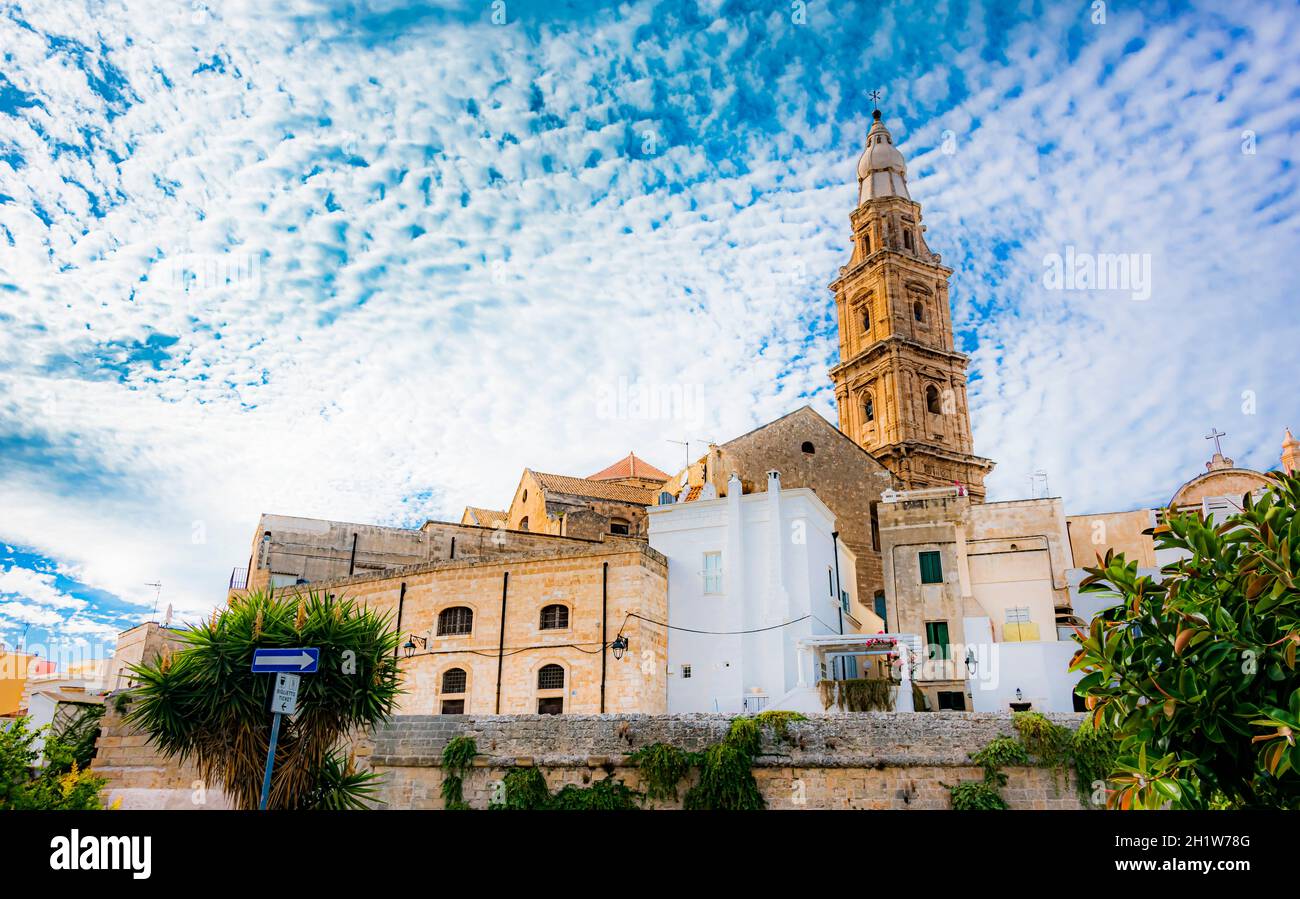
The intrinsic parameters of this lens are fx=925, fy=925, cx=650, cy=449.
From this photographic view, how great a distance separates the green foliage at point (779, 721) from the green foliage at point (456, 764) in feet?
18.1

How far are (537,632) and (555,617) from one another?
706mm

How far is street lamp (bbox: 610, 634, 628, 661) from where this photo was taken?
1069 inches

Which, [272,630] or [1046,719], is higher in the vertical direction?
[272,630]

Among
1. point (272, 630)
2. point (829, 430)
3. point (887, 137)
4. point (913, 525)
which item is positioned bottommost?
point (272, 630)

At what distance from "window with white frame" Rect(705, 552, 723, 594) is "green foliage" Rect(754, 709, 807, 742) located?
12025mm

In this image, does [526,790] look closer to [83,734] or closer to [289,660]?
[289,660]

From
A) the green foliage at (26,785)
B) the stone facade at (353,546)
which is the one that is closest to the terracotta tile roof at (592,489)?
the stone facade at (353,546)

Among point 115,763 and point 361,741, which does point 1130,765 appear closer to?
point 361,741

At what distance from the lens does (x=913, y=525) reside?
102 feet

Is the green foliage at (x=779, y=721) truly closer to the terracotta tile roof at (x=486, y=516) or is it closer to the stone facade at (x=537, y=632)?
the stone facade at (x=537, y=632)

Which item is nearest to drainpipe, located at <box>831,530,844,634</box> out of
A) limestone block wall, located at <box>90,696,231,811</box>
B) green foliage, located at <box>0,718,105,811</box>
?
limestone block wall, located at <box>90,696,231,811</box>

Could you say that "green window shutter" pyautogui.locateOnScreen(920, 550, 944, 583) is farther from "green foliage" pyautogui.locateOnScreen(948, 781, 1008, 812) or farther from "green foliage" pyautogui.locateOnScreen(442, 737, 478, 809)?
"green foliage" pyautogui.locateOnScreen(442, 737, 478, 809)
